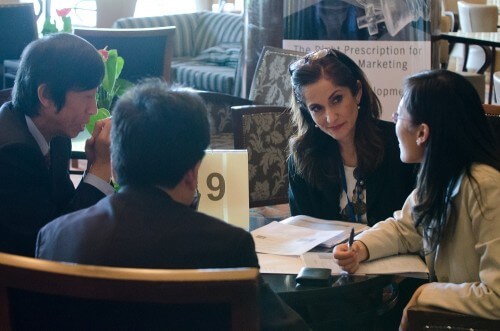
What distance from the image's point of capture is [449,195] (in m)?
1.93

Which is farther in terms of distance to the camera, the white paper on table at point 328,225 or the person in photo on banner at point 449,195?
the white paper on table at point 328,225

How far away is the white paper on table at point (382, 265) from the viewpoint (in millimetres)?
1921

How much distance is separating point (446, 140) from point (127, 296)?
1053 mm

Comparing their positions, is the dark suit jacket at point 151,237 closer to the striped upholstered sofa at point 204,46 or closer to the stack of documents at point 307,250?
the stack of documents at point 307,250

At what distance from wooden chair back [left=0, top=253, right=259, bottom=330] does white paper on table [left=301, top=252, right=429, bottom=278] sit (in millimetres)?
776

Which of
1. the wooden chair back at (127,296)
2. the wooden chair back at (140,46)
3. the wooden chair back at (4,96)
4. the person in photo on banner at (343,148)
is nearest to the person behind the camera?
the wooden chair back at (127,296)

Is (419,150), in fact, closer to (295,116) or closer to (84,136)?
(295,116)

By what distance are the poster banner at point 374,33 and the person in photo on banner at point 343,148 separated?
5.13 feet

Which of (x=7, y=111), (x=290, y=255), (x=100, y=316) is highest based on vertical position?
(x=7, y=111)

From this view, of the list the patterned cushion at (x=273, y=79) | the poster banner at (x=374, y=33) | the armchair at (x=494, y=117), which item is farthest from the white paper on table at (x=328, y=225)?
the poster banner at (x=374, y=33)

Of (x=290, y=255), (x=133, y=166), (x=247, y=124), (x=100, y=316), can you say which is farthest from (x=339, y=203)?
(x=100, y=316)

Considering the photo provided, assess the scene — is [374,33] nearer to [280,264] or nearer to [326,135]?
[326,135]

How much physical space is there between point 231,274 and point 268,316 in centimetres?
34

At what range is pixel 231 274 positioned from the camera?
Result: 1129 mm
